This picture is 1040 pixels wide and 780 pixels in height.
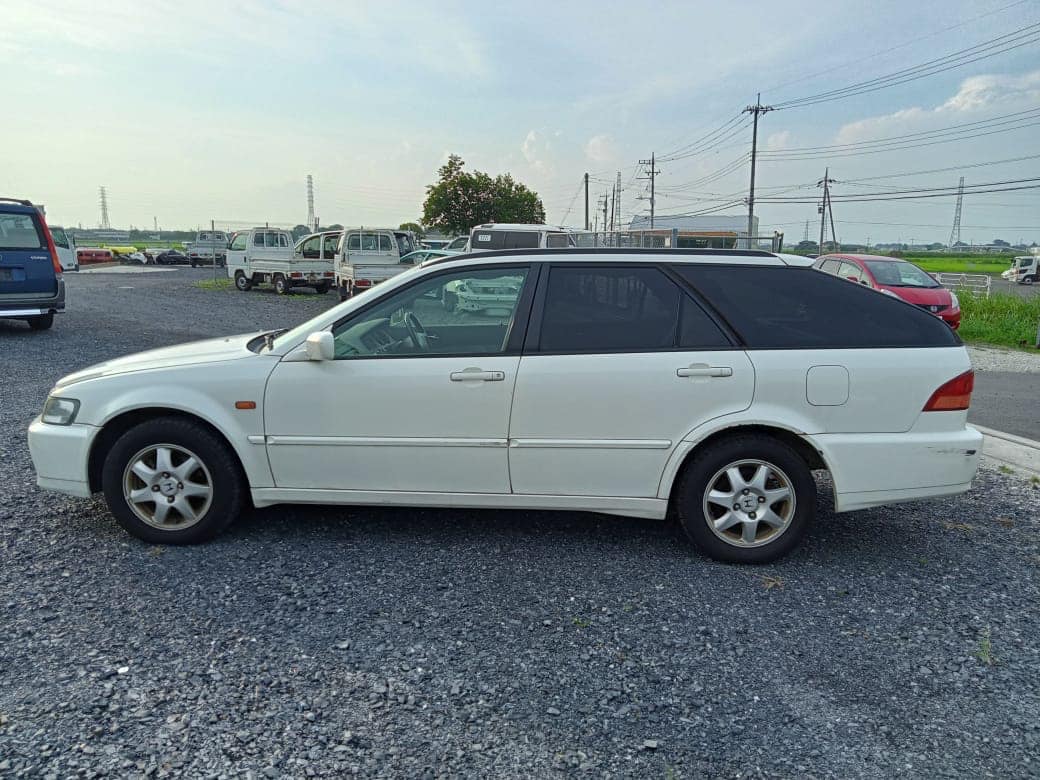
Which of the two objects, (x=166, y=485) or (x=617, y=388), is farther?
(x=166, y=485)

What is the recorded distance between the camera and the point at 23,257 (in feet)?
37.4

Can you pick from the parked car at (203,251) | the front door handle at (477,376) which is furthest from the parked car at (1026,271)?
the front door handle at (477,376)

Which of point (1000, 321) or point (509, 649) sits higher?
point (1000, 321)

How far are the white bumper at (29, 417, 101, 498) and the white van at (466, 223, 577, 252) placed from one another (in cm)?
1250

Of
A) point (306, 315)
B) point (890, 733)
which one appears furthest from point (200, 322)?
point (890, 733)

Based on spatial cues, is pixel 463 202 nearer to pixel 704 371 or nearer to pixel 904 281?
pixel 904 281

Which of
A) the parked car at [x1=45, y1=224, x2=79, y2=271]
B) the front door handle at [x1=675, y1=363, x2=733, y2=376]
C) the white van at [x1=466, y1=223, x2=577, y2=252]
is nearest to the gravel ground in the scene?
the front door handle at [x1=675, y1=363, x2=733, y2=376]

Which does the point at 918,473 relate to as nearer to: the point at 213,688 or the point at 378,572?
the point at 378,572

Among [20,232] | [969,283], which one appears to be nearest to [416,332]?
[20,232]

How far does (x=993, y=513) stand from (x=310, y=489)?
170 inches

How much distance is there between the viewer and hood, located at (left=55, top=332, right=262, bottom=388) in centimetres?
410

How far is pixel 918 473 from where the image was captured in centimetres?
380

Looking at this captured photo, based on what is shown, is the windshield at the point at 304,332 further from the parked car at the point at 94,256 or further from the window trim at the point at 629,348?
the parked car at the point at 94,256

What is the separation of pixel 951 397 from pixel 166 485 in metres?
4.19
